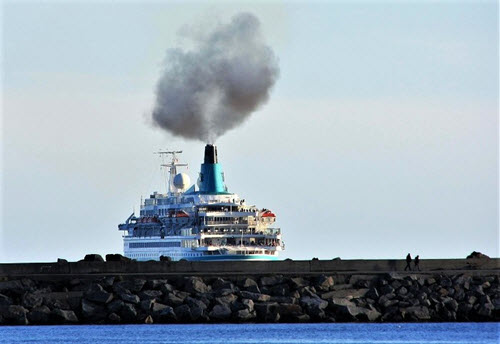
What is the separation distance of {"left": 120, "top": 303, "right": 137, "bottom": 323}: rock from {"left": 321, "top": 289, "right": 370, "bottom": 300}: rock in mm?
5235

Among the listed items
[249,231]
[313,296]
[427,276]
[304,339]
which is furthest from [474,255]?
[249,231]

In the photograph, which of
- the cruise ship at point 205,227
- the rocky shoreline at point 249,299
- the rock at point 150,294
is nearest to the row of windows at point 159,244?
the cruise ship at point 205,227

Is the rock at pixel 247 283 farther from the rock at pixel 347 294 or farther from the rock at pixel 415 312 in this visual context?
the rock at pixel 415 312

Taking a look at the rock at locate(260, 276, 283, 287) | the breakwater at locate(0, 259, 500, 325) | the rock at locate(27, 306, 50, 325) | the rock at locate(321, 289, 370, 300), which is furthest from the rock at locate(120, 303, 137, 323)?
the rock at locate(321, 289, 370, 300)

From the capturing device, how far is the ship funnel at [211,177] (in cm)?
8706

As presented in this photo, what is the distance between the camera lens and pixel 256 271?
55.0 metres

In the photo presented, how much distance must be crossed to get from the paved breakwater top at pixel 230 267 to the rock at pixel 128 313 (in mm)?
3337

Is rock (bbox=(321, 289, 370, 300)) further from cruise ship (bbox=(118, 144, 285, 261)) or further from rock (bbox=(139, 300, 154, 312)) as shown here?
cruise ship (bbox=(118, 144, 285, 261))

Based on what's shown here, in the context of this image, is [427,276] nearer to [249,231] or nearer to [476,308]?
[476,308]

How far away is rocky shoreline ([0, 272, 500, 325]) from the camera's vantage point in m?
51.2

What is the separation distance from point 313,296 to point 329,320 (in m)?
0.93

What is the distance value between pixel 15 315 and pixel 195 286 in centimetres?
502

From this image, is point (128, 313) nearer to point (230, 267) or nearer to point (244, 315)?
point (244, 315)

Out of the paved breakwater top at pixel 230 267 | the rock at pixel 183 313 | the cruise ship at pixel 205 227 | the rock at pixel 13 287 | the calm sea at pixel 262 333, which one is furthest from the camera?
the cruise ship at pixel 205 227
